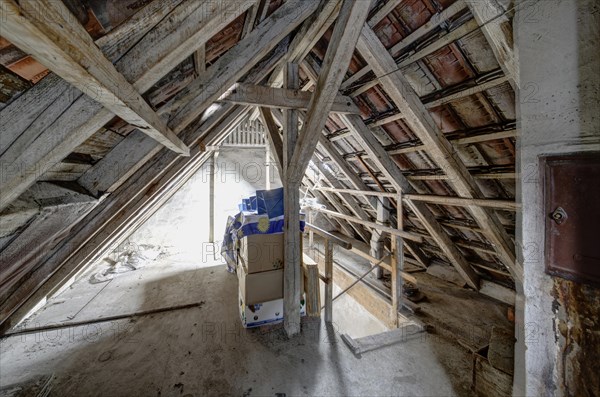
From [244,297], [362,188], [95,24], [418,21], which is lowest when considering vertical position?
[244,297]

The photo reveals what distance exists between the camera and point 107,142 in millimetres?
1280

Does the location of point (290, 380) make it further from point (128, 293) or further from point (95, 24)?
point (128, 293)

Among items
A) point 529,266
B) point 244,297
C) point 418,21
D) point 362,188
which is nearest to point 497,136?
point 418,21

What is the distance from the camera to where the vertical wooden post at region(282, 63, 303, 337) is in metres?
2.45

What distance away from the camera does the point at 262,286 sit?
2799 millimetres

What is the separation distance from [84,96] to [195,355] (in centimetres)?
264

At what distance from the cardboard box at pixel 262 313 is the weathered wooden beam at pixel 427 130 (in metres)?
2.42

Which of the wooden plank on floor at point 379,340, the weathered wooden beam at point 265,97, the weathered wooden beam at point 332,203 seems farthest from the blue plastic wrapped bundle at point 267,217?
the weathered wooden beam at point 332,203

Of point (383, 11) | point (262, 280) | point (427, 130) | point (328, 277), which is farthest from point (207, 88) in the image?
point (328, 277)

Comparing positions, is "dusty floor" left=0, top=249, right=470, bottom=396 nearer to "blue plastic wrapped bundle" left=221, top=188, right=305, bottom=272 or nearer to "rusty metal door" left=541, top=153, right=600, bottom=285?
"blue plastic wrapped bundle" left=221, top=188, right=305, bottom=272

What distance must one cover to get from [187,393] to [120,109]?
234 cm

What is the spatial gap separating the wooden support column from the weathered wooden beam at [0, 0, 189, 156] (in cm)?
408

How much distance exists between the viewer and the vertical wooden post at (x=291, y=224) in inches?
96.3

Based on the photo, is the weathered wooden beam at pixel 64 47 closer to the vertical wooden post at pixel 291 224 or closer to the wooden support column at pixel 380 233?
the vertical wooden post at pixel 291 224
